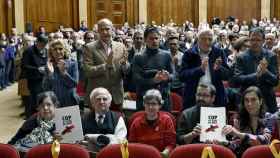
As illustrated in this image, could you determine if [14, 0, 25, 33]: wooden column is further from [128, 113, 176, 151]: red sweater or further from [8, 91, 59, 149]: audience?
[128, 113, 176, 151]: red sweater

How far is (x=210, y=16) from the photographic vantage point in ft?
73.8

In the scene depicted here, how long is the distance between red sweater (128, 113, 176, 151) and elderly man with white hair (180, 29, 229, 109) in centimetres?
87

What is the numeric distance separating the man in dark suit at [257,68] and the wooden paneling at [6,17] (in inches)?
565

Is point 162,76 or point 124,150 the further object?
point 162,76

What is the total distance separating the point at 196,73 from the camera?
571 cm

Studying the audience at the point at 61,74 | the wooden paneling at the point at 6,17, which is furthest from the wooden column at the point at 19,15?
the audience at the point at 61,74

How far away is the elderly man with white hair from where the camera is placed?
18.6 ft

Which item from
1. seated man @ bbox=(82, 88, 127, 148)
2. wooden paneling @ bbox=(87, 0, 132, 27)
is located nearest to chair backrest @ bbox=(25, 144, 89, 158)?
seated man @ bbox=(82, 88, 127, 148)

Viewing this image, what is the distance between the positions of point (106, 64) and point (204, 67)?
1139 mm

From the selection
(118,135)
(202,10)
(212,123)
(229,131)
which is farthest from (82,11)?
(229,131)

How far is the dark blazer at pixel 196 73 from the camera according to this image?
227 inches

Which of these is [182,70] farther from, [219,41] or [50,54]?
[219,41]

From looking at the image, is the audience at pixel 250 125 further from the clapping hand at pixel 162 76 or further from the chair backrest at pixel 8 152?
the chair backrest at pixel 8 152

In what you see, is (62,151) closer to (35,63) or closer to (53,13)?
(35,63)
